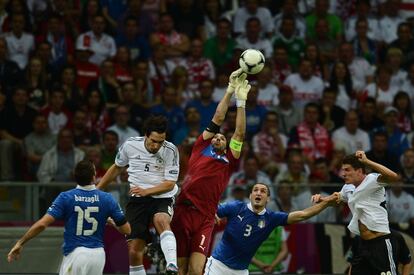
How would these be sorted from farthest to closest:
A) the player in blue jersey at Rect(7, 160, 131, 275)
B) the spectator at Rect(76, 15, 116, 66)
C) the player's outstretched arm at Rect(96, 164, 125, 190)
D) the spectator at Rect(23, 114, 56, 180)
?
the spectator at Rect(76, 15, 116, 66)
the spectator at Rect(23, 114, 56, 180)
the player's outstretched arm at Rect(96, 164, 125, 190)
the player in blue jersey at Rect(7, 160, 131, 275)

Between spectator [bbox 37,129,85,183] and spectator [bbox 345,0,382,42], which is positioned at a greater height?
spectator [bbox 345,0,382,42]

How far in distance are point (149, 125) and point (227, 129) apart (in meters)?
5.77

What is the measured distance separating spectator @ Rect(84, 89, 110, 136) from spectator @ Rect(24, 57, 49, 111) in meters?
0.70

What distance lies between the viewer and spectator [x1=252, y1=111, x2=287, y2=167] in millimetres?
21469

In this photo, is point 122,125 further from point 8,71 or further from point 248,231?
point 248,231

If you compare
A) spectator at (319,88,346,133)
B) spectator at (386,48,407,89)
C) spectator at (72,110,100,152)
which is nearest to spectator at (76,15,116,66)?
spectator at (72,110,100,152)

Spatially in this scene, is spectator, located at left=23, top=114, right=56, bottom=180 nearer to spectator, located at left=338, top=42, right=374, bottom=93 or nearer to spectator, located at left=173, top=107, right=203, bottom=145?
spectator, located at left=173, top=107, right=203, bottom=145

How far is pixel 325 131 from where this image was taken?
21969mm

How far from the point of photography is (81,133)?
2108cm

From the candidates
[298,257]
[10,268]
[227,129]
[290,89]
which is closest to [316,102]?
[290,89]

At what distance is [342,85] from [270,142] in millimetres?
2329

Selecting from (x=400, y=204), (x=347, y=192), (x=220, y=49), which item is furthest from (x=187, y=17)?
(x=347, y=192)

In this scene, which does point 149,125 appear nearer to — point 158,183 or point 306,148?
point 158,183

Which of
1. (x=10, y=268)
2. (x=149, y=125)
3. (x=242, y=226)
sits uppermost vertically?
(x=149, y=125)
